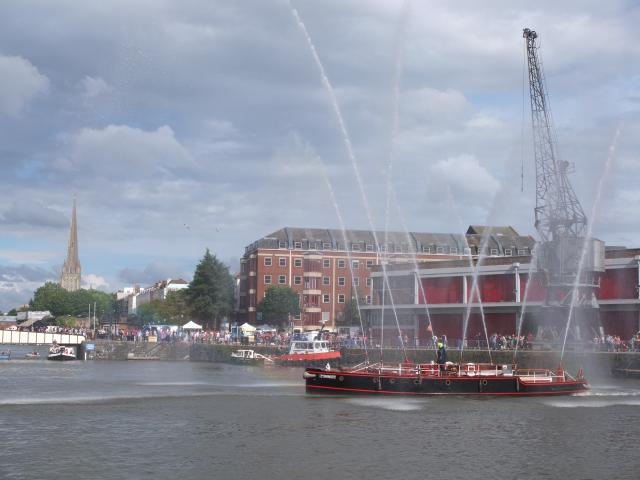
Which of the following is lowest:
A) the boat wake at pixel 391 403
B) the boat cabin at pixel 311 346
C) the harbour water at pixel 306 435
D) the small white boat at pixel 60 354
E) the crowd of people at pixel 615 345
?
the harbour water at pixel 306 435

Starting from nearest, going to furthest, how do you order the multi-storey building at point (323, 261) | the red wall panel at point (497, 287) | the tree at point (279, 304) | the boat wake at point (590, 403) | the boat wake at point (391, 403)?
the boat wake at point (391, 403)
the boat wake at point (590, 403)
the red wall panel at point (497, 287)
the tree at point (279, 304)
the multi-storey building at point (323, 261)

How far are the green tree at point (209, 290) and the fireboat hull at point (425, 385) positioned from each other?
109965 millimetres

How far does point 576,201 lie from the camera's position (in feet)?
336

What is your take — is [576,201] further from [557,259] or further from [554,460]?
[554,460]

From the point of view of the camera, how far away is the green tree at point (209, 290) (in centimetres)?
17112

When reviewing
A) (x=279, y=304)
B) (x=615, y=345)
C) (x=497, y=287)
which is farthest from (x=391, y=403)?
(x=279, y=304)

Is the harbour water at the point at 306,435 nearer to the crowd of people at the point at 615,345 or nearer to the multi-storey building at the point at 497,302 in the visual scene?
the crowd of people at the point at 615,345

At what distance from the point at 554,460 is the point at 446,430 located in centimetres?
865

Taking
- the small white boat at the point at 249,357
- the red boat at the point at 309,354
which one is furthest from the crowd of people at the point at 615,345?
the small white boat at the point at 249,357

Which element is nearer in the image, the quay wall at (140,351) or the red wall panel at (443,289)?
the red wall panel at (443,289)

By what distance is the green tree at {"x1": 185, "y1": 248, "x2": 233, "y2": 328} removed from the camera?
171125mm

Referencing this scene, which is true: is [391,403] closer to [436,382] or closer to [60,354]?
[436,382]

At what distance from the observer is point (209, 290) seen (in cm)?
17162

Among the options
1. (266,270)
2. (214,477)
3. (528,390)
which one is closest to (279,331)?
(266,270)
